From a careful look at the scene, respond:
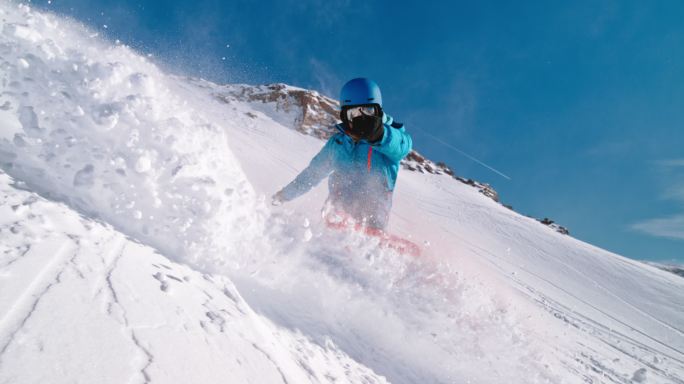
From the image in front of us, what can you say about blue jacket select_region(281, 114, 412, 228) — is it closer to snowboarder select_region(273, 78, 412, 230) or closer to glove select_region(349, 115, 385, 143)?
snowboarder select_region(273, 78, 412, 230)

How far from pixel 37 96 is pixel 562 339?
19.7 feet

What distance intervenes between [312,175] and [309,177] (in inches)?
2.3

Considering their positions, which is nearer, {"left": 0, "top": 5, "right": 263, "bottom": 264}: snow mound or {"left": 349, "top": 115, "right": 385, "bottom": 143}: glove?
{"left": 0, "top": 5, "right": 263, "bottom": 264}: snow mound

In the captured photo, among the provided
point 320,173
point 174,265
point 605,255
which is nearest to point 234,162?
point 174,265

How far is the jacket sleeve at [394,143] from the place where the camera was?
12.8ft

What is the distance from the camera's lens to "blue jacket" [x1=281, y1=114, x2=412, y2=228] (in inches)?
171

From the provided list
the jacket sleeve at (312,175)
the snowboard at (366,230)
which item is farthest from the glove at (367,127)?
the snowboard at (366,230)

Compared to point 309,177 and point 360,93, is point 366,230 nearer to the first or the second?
point 309,177

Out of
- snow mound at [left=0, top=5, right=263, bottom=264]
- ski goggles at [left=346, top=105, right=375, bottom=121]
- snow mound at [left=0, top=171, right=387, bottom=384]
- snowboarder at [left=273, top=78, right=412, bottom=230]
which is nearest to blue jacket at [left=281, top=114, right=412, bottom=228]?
snowboarder at [left=273, top=78, right=412, bottom=230]

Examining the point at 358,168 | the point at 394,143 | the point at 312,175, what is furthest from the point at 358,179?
the point at 394,143

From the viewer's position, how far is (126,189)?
8.13ft

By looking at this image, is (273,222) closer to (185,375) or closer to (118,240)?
(118,240)

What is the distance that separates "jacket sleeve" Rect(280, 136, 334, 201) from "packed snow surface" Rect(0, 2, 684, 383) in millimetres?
465

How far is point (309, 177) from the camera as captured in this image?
446 cm
